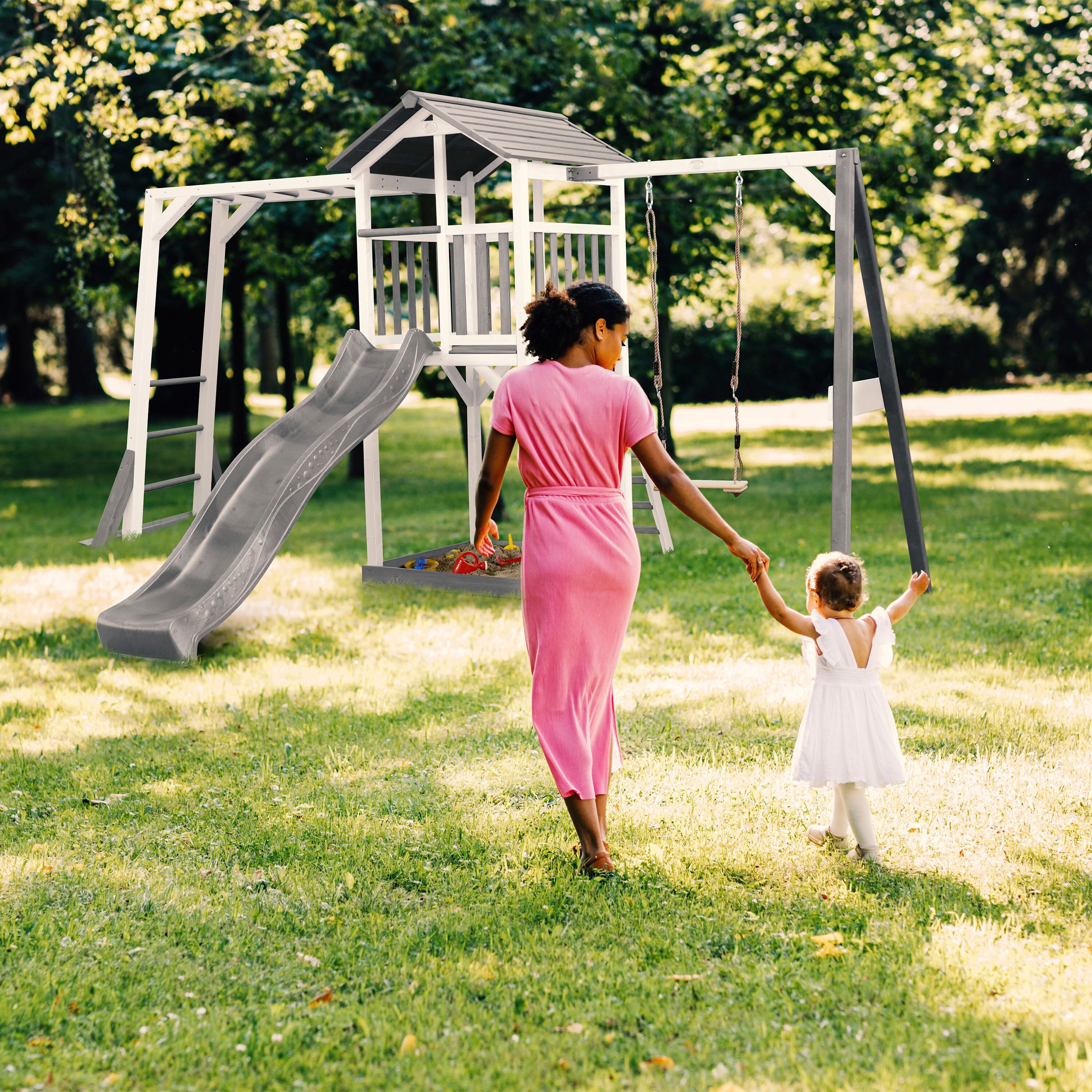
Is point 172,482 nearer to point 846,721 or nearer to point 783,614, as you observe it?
point 783,614

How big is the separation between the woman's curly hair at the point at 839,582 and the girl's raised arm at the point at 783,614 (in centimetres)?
10

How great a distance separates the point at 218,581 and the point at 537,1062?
4667 millimetres

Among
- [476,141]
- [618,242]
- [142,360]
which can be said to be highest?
[476,141]

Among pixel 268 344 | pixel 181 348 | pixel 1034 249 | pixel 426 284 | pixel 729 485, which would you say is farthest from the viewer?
pixel 268 344

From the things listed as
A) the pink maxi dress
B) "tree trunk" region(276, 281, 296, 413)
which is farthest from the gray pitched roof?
"tree trunk" region(276, 281, 296, 413)

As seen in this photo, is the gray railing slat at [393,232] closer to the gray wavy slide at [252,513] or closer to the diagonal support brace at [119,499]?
the gray wavy slide at [252,513]

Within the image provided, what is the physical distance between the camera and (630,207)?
14.5m

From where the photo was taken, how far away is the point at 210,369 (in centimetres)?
970

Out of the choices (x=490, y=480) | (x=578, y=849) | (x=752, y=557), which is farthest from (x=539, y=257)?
(x=578, y=849)

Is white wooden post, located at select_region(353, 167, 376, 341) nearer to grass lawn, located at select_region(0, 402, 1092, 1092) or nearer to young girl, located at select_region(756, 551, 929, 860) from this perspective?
grass lawn, located at select_region(0, 402, 1092, 1092)

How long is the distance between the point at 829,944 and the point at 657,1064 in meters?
0.87

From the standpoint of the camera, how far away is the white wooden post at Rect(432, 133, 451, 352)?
875 centimetres

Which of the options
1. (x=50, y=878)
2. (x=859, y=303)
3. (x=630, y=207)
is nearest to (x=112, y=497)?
(x=50, y=878)

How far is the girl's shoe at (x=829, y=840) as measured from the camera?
15.4 ft
